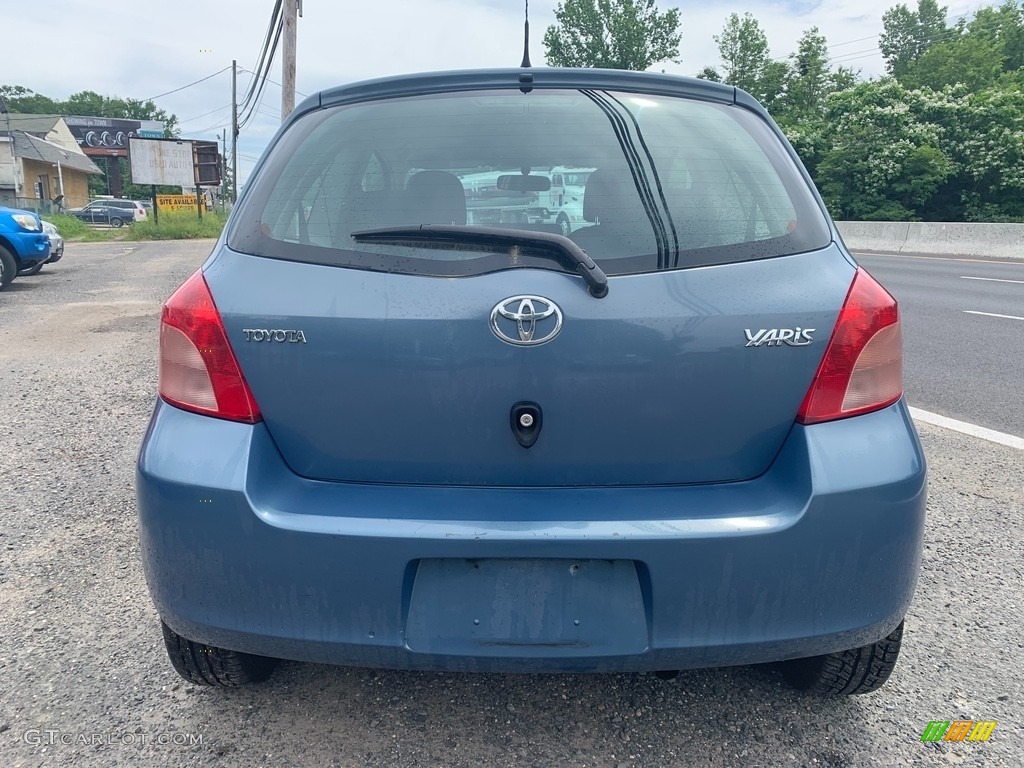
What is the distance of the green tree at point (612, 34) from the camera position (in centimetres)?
6500

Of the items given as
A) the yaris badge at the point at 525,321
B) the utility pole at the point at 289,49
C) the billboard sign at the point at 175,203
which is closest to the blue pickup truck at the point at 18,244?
the utility pole at the point at 289,49

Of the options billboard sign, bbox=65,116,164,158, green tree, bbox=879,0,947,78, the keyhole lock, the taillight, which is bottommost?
the keyhole lock

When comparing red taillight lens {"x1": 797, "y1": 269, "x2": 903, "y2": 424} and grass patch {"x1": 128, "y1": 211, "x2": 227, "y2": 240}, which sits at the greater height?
red taillight lens {"x1": 797, "y1": 269, "x2": 903, "y2": 424}

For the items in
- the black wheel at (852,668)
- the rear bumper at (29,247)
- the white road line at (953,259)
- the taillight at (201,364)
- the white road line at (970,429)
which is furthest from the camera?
the white road line at (953,259)

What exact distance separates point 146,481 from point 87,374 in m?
5.24

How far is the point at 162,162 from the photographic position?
127ft

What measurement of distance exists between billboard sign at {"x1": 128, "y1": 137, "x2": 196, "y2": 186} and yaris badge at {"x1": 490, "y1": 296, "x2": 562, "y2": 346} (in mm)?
40781

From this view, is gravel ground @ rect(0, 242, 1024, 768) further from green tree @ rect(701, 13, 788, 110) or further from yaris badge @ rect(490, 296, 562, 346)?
green tree @ rect(701, 13, 788, 110)

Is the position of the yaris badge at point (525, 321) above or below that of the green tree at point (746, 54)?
below

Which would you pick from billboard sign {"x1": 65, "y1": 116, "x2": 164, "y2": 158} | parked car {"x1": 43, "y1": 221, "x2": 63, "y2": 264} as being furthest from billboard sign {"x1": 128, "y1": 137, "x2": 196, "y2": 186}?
billboard sign {"x1": 65, "y1": 116, "x2": 164, "y2": 158}

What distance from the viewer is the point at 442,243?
1779mm

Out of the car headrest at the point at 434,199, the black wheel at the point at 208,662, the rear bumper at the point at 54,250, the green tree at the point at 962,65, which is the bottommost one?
the black wheel at the point at 208,662

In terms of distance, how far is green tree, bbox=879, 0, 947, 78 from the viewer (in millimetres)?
69250

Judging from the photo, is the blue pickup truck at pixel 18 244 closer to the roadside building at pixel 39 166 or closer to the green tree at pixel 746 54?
the roadside building at pixel 39 166
